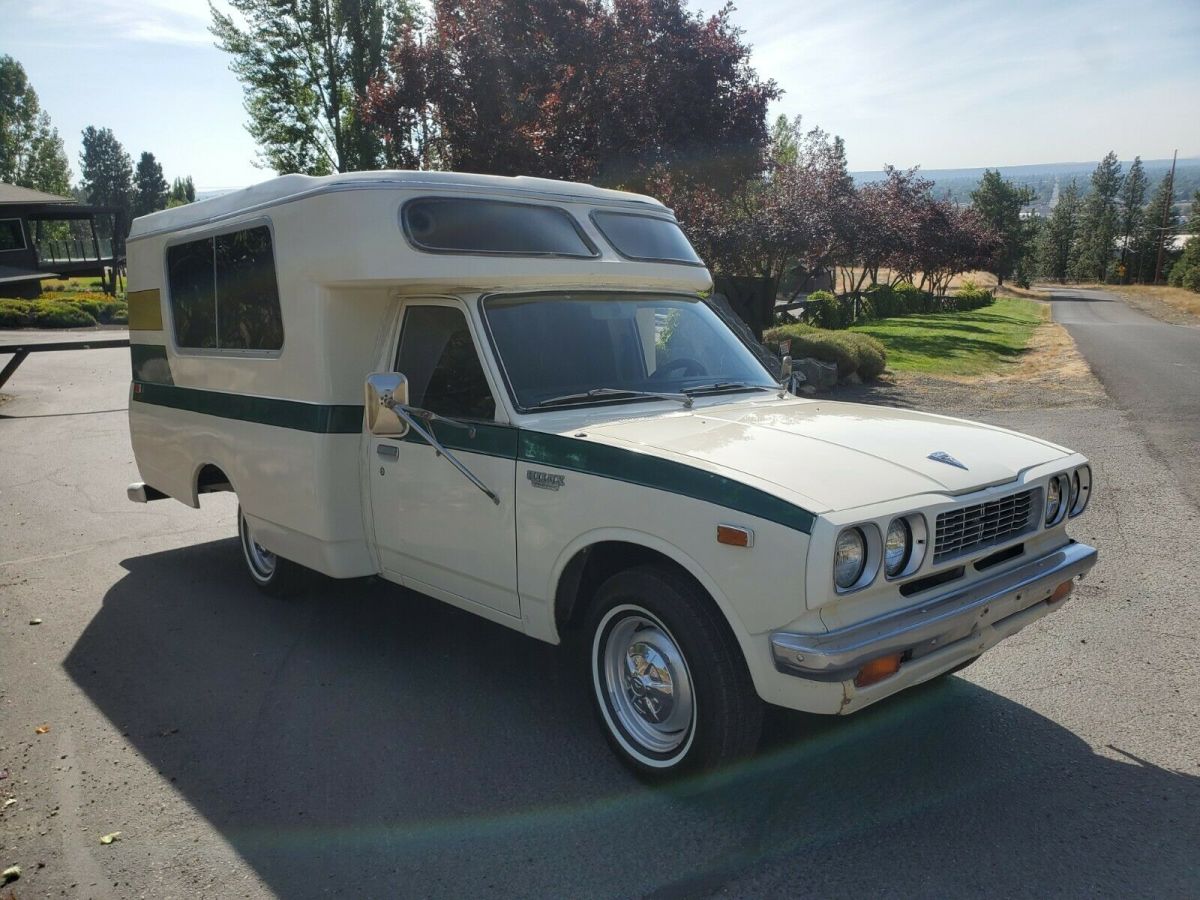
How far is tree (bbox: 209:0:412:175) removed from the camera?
23953mm

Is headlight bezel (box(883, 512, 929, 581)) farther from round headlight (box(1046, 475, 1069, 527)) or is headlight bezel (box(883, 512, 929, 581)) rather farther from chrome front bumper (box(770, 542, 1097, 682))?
round headlight (box(1046, 475, 1069, 527))

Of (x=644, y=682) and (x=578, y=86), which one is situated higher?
(x=578, y=86)

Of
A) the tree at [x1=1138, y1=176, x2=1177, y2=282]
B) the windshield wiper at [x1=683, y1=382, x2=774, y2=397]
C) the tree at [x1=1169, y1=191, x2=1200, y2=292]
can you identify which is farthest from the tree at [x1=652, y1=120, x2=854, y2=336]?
the tree at [x1=1138, y1=176, x2=1177, y2=282]

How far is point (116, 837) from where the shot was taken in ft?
11.2

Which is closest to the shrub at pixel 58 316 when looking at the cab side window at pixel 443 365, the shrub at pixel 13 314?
the shrub at pixel 13 314

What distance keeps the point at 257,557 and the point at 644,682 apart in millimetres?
3514

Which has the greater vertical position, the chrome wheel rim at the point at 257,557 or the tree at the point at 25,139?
the tree at the point at 25,139

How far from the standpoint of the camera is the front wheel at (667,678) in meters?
3.29

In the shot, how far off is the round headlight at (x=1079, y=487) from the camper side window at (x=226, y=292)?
162 inches

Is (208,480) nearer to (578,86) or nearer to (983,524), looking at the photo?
(983,524)

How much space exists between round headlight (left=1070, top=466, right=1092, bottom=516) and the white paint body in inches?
3.2

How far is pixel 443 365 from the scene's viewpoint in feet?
14.9

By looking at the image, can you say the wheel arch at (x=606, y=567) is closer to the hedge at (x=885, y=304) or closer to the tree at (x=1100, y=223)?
the hedge at (x=885, y=304)

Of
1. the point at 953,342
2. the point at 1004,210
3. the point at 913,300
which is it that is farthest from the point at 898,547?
the point at 1004,210
